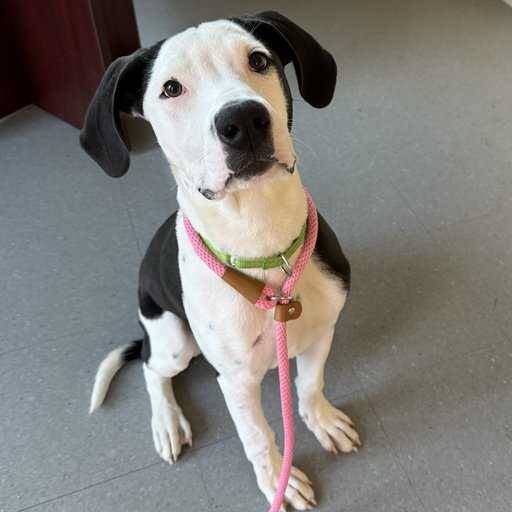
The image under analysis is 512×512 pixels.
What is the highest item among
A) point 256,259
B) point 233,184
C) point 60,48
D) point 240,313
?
point 233,184

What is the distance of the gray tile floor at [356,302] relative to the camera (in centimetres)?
167

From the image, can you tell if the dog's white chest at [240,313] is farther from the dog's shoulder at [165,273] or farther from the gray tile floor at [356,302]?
the gray tile floor at [356,302]

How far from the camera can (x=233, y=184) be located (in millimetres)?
1019

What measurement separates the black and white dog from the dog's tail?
0.26m

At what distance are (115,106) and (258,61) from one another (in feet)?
0.87

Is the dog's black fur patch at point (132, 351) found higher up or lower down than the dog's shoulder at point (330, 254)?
lower down

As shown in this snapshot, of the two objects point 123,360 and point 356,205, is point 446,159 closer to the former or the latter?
point 356,205

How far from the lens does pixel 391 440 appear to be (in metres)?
1.69

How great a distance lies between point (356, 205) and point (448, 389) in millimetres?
748

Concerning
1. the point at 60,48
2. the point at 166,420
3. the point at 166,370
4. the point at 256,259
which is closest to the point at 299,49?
the point at 256,259

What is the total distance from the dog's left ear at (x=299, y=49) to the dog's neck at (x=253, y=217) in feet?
0.55

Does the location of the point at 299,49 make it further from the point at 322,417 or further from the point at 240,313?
the point at 322,417

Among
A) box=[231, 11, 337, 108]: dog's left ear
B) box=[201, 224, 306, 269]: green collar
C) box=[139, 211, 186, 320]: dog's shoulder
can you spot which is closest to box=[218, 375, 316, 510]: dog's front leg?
box=[139, 211, 186, 320]: dog's shoulder

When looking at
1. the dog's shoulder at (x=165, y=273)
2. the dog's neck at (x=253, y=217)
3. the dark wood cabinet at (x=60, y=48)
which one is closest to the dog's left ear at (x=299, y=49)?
the dog's neck at (x=253, y=217)
